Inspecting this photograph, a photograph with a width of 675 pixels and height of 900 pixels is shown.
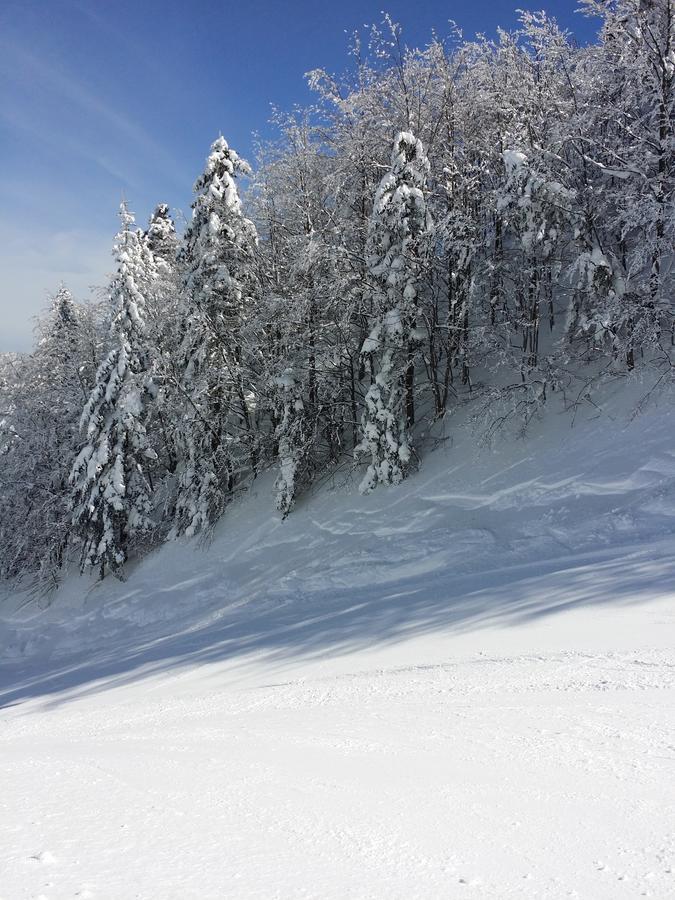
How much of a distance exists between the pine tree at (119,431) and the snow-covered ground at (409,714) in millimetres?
4710

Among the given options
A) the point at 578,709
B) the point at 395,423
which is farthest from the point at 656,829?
the point at 395,423

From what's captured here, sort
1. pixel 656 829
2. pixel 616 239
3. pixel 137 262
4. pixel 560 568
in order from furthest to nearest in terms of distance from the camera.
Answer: pixel 137 262 → pixel 616 239 → pixel 560 568 → pixel 656 829

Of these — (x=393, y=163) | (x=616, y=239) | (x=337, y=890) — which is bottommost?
(x=337, y=890)

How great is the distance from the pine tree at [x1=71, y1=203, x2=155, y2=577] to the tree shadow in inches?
190

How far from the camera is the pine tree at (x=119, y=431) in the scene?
58.6ft

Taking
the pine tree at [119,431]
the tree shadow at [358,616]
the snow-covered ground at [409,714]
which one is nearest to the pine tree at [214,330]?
the pine tree at [119,431]

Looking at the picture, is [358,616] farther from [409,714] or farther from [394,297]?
[394,297]

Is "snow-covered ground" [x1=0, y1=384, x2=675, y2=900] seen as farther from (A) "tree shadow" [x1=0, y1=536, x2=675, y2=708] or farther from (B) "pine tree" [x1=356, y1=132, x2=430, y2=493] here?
(B) "pine tree" [x1=356, y1=132, x2=430, y2=493]

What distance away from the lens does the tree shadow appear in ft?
25.4

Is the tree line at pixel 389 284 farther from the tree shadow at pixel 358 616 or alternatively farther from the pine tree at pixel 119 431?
the tree shadow at pixel 358 616

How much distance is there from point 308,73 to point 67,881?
18575 millimetres

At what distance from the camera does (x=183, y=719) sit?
622cm

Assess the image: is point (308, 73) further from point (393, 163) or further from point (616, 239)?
point (616, 239)

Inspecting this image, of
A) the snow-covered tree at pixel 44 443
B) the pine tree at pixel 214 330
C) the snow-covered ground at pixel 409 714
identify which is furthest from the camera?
the snow-covered tree at pixel 44 443
